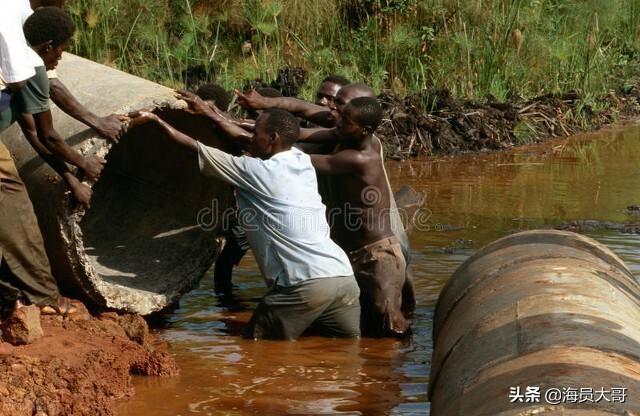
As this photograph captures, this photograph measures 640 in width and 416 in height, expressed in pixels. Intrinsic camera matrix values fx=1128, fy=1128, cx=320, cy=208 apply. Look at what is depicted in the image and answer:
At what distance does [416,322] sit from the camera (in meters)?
7.26

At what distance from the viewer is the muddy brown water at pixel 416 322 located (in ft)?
18.6

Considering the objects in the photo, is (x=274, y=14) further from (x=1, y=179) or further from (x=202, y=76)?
(x=1, y=179)

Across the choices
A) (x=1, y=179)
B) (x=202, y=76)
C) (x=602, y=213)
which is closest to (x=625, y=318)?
(x=1, y=179)

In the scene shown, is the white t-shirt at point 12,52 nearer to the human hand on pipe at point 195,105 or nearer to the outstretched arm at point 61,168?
the outstretched arm at point 61,168

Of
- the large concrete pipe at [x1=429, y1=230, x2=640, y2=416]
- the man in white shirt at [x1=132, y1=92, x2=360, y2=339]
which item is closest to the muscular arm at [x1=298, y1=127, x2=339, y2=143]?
the man in white shirt at [x1=132, y1=92, x2=360, y2=339]

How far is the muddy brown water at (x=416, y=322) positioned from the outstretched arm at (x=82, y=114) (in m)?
1.32

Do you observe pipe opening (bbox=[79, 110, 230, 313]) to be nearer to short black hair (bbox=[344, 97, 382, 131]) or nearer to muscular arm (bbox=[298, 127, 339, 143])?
muscular arm (bbox=[298, 127, 339, 143])

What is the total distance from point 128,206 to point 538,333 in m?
3.99

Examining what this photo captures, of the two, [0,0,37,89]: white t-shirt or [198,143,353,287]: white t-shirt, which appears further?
[198,143,353,287]: white t-shirt

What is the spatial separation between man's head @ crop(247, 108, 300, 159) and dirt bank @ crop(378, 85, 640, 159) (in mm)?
6090

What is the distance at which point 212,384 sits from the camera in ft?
19.3

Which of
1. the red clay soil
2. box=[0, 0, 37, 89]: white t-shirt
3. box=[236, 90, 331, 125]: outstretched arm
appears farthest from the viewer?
box=[236, 90, 331, 125]: outstretched arm

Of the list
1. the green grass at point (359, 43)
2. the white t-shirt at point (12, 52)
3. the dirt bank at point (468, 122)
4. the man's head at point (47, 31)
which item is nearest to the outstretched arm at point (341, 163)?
the man's head at point (47, 31)

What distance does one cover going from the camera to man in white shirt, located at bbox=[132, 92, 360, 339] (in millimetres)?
6520
